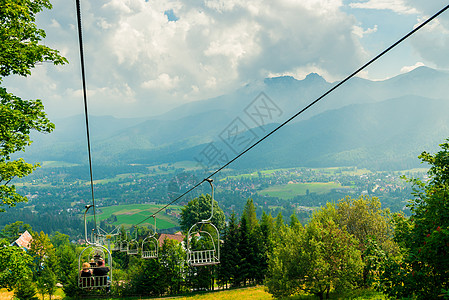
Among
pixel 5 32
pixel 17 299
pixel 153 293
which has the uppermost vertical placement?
pixel 5 32

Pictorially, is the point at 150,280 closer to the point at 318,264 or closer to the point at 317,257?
the point at 317,257

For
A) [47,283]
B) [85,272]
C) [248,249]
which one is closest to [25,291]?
[47,283]

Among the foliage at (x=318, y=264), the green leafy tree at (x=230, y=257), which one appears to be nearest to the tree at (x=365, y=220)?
the foliage at (x=318, y=264)

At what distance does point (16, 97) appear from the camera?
445 inches

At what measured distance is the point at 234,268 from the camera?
153ft

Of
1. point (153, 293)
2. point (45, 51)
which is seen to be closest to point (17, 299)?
point (153, 293)

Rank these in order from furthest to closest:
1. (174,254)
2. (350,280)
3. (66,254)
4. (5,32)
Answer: (66,254) < (174,254) < (350,280) < (5,32)

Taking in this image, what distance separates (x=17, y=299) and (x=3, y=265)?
36.4m

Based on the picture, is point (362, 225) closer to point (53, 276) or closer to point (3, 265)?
point (3, 265)

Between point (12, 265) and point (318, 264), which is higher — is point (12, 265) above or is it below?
above

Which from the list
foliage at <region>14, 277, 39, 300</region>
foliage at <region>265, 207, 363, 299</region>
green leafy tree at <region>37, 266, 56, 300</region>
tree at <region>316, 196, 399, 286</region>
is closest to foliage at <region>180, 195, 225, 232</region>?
green leafy tree at <region>37, 266, 56, 300</region>

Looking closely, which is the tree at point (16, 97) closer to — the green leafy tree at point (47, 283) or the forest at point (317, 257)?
the forest at point (317, 257)

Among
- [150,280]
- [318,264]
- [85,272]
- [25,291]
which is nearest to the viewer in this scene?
[85,272]

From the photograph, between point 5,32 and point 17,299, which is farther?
point 17,299
